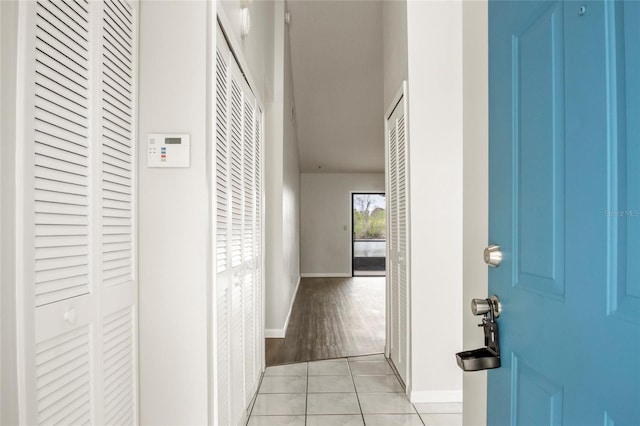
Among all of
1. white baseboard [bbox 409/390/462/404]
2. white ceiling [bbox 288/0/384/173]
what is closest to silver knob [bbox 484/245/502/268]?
white baseboard [bbox 409/390/462/404]

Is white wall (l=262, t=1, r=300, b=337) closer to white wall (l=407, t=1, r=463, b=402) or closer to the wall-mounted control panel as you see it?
white wall (l=407, t=1, r=463, b=402)

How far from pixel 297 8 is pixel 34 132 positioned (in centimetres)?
479

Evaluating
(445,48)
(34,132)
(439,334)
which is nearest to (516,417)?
(34,132)

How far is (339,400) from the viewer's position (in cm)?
289

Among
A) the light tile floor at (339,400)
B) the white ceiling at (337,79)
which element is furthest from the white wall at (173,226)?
the white ceiling at (337,79)

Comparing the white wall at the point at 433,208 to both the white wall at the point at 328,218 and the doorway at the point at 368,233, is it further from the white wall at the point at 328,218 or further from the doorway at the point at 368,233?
the doorway at the point at 368,233

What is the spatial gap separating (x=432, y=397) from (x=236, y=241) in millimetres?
1608

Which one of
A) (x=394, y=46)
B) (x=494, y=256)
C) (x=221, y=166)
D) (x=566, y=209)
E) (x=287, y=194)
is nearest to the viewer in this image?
(x=566, y=209)

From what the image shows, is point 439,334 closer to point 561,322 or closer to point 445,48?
point 445,48

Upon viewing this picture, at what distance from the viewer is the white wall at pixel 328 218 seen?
10125mm

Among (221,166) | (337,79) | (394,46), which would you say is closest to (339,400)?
(221,166)

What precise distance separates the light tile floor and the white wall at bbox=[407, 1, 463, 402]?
0.59ft

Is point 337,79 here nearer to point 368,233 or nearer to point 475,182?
point 368,233

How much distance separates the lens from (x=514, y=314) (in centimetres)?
93
